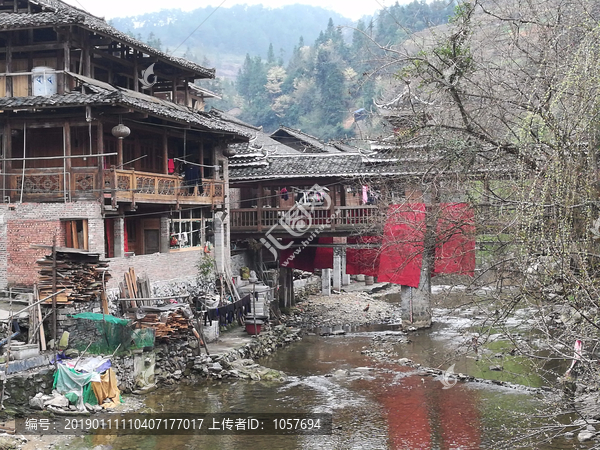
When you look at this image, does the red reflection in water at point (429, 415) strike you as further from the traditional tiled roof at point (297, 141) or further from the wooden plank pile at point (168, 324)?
the traditional tiled roof at point (297, 141)

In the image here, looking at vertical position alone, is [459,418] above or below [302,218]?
below

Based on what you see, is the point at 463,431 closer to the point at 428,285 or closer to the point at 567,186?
the point at 567,186

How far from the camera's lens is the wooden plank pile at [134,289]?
18.5 meters

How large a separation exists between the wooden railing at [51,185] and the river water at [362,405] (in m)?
6.36

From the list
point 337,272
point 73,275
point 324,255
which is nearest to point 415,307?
point 324,255

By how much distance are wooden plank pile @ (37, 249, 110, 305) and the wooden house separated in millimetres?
1400

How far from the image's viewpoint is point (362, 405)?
51.9 feet

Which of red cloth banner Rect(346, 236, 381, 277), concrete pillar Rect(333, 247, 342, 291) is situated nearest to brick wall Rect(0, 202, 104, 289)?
red cloth banner Rect(346, 236, 381, 277)

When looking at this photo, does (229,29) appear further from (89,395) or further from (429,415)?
(429,415)

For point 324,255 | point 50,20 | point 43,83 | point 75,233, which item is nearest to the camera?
point 75,233

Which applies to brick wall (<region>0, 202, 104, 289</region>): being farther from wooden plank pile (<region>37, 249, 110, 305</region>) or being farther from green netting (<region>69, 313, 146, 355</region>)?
green netting (<region>69, 313, 146, 355</region>)

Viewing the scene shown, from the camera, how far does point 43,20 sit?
1869 cm

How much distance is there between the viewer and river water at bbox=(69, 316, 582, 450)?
43.2 feet

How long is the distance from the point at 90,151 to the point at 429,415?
1267 centimetres
